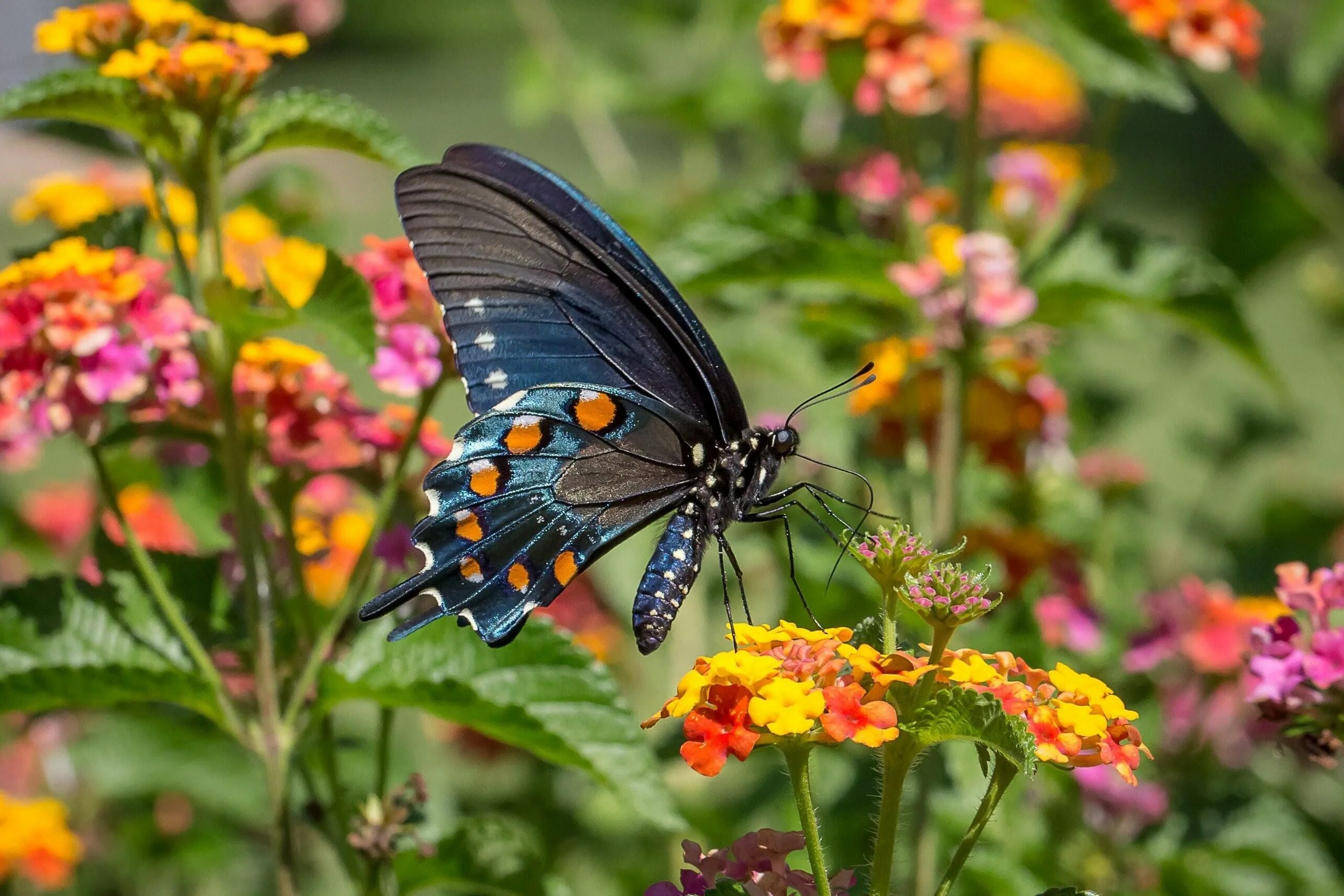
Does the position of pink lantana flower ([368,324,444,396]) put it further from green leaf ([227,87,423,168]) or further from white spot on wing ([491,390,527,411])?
green leaf ([227,87,423,168])

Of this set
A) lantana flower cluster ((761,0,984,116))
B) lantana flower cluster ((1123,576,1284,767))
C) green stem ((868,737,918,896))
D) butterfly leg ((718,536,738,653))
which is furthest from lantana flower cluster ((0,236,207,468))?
lantana flower cluster ((1123,576,1284,767))

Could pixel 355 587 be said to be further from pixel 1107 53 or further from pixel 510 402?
pixel 1107 53

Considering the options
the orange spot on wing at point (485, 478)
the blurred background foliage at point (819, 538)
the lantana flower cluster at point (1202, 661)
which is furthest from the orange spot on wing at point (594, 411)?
the lantana flower cluster at point (1202, 661)

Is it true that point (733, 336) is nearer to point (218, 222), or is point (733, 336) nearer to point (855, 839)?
point (855, 839)

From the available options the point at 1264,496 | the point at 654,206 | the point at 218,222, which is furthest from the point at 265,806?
the point at 1264,496

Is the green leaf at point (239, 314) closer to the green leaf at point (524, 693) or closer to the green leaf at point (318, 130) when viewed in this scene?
the green leaf at point (318, 130)

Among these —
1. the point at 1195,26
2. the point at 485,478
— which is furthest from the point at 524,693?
the point at 1195,26
